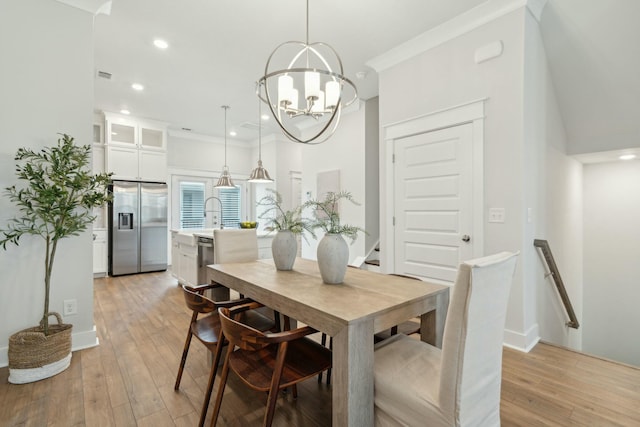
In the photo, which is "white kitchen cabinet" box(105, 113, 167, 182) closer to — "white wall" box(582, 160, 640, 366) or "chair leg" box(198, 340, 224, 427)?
"chair leg" box(198, 340, 224, 427)

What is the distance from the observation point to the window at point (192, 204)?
6.88 meters

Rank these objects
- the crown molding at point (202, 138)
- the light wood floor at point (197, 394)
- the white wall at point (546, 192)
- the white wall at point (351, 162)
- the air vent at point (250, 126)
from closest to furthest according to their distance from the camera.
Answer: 1. the light wood floor at point (197, 394)
2. the white wall at point (546, 192)
3. the white wall at point (351, 162)
4. the air vent at point (250, 126)
5. the crown molding at point (202, 138)

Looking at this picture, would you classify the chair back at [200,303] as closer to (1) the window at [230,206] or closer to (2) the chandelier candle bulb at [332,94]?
(2) the chandelier candle bulb at [332,94]

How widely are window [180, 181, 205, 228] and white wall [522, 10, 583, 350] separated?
6.37 m

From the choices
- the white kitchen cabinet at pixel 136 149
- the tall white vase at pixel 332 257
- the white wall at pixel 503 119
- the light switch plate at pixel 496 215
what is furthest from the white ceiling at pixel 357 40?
the tall white vase at pixel 332 257

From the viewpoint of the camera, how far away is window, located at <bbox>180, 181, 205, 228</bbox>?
22.6 feet

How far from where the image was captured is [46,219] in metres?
2.25

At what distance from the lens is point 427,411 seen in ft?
3.91

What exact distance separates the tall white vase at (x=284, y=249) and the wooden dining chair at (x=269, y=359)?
18.6 inches

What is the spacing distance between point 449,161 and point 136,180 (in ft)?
18.0

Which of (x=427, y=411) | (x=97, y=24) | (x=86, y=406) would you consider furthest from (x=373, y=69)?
(x=86, y=406)

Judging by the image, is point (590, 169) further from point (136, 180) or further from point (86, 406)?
point (136, 180)

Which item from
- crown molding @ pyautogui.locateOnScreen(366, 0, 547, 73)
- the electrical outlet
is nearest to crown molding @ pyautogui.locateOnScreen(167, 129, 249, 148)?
crown molding @ pyautogui.locateOnScreen(366, 0, 547, 73)

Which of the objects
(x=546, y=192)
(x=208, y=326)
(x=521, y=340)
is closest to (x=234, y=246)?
(x=208, y=326)
